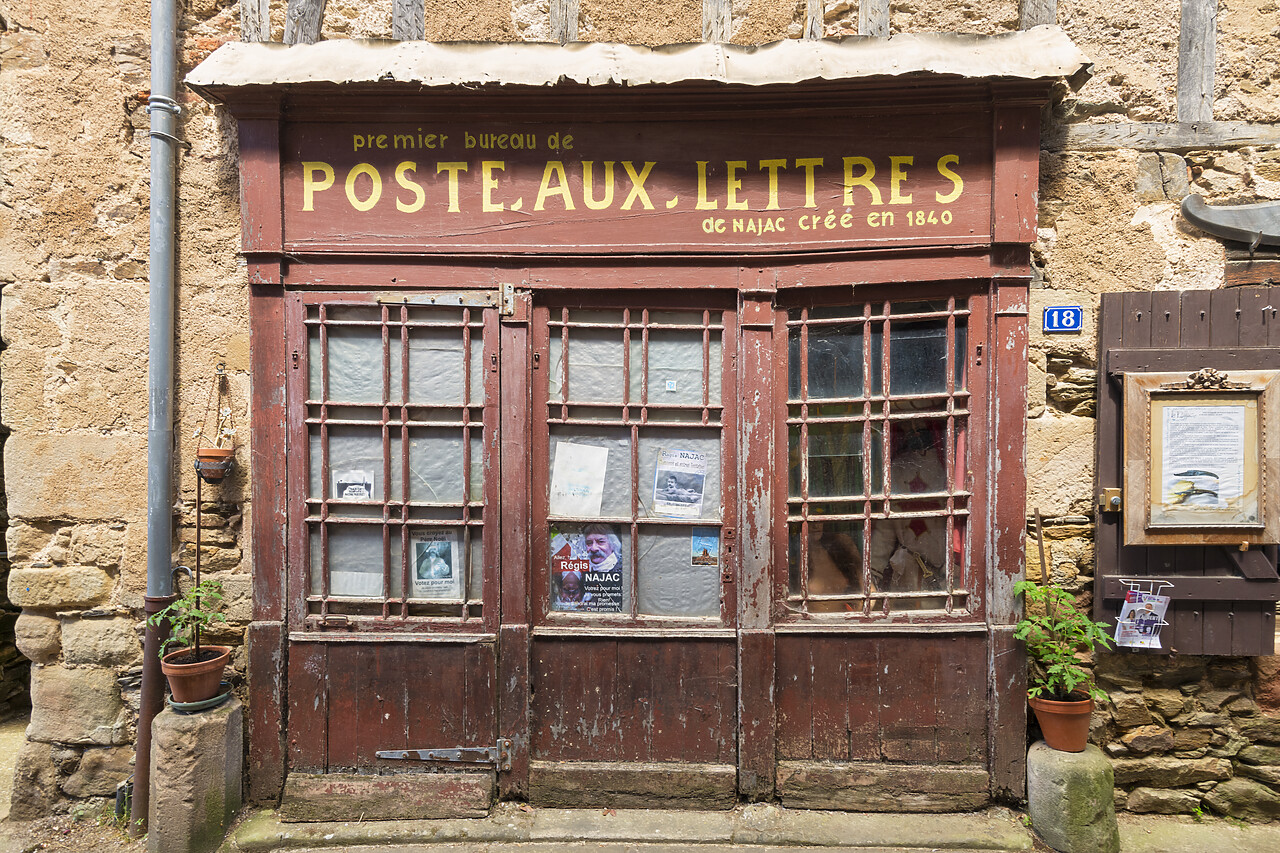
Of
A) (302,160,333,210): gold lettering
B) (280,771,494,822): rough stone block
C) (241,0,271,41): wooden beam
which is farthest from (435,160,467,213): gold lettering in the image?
(280,771,494,822): rough stone block

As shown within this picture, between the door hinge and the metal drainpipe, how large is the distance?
1.12 m

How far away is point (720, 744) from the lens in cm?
341

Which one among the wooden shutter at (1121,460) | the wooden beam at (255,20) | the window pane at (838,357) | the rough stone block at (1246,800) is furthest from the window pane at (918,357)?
the wooden beam at (255,20)

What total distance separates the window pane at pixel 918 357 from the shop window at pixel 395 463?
203 cm

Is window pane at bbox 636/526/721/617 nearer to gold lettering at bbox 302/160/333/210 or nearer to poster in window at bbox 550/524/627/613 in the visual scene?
poster in window at bbox 550/524/627/613

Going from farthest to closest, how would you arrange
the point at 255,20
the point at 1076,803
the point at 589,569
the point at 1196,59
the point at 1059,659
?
the point at 589,569 → the point at 255,20 → the point at 1196,59 → the point at 1059,659 → the point at 1076,803

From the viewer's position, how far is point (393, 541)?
11.4 feet

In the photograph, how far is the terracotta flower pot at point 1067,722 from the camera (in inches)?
123

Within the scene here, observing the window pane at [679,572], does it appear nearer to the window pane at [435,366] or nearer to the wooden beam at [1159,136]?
the window pane at [435,366]

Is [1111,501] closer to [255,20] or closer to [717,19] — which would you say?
[717,19]

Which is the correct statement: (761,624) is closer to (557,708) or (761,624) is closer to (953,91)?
(557,708)

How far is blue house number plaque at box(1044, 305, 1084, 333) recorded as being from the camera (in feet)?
10.8

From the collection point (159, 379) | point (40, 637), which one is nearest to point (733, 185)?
point (159, 379)

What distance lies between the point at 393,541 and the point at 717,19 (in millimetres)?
3038
